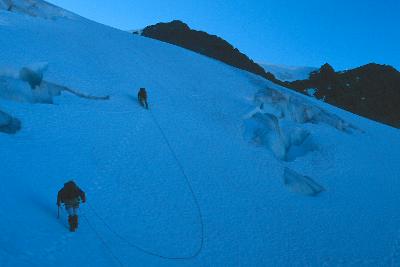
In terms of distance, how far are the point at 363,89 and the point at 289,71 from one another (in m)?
27.1

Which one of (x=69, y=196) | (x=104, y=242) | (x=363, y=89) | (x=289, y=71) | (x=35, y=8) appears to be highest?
(x=35, y=8)

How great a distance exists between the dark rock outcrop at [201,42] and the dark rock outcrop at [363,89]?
24.0 ft

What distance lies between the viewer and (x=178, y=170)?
1722 centimetres

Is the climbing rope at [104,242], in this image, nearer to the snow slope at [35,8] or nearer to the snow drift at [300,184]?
the snow drift at [300,184]

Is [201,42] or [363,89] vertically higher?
[201,42]

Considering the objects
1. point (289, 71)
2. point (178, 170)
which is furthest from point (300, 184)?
point (289, 71)

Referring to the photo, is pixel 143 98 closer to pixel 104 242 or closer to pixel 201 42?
pixel 104 242

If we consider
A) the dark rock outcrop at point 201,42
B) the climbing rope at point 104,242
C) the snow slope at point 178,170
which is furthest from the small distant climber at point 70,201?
the dark rock outcrop at point 201,42

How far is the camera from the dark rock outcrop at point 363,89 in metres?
57.2

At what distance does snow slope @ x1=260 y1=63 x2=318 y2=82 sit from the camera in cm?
8094

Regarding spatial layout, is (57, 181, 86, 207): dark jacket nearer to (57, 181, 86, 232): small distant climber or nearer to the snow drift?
(57, 181, 86, 232): small distant climber

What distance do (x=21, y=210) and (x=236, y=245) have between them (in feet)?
22.1

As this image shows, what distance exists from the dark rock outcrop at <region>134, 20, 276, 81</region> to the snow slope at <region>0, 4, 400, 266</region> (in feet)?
109

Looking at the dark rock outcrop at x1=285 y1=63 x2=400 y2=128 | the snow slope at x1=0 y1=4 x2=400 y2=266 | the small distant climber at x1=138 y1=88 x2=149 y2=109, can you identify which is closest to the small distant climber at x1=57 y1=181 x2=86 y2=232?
the snow slope at x1=0 y1=4 x2=400 y2=266
